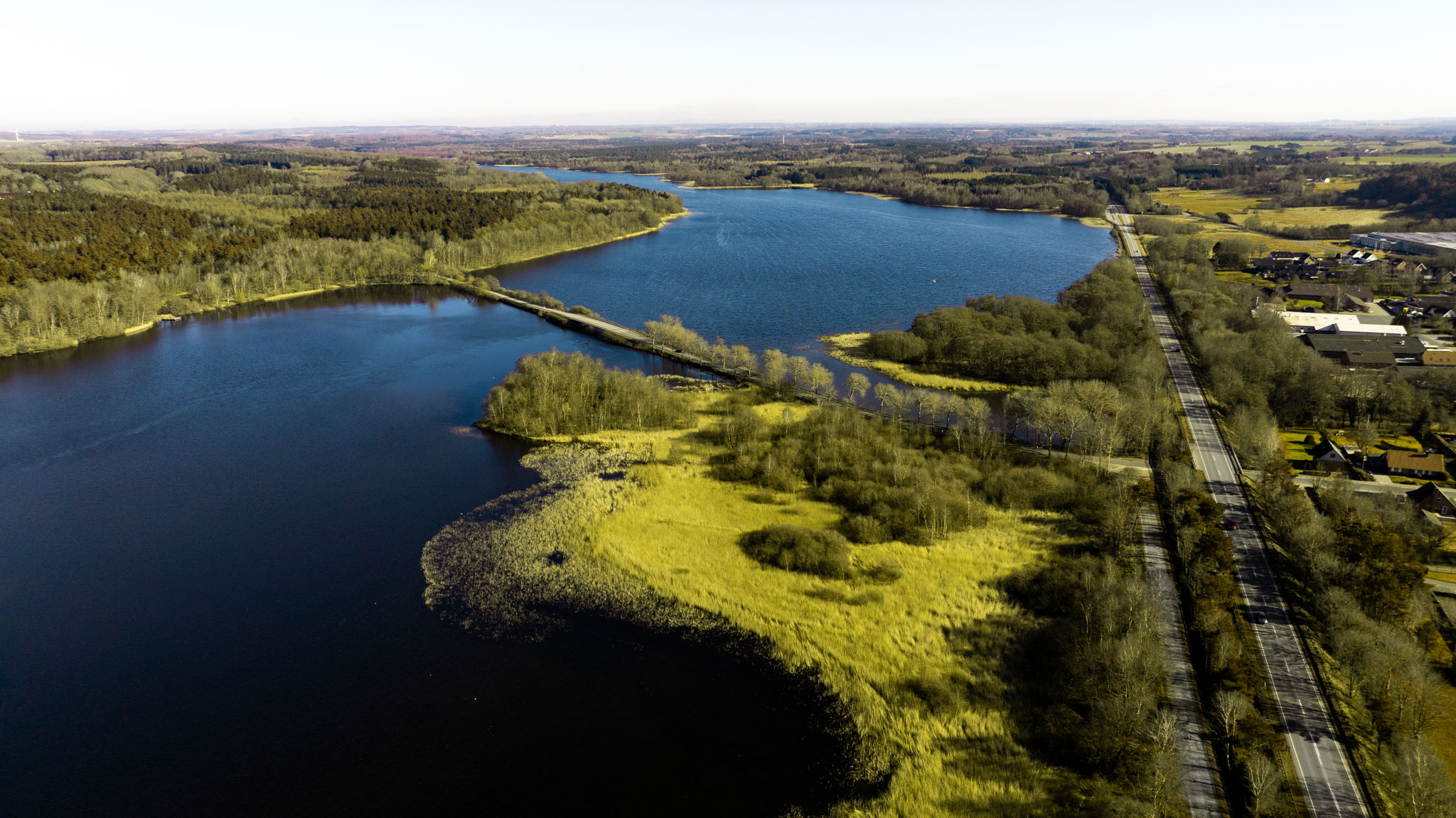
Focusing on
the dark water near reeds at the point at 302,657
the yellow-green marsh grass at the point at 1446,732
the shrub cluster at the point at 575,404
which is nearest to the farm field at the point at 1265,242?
the yellow-green marsh grass at the point at 1446,732

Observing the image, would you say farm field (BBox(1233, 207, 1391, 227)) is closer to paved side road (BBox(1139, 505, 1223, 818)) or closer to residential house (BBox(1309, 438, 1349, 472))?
residential house (BBox(1309, 438, 1349, 472))

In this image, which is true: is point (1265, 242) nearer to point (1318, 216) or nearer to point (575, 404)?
point (1318, 216)

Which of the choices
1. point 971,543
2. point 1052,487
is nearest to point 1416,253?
point 1052,487

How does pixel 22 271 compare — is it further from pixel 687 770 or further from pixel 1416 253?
pixel 1416 253

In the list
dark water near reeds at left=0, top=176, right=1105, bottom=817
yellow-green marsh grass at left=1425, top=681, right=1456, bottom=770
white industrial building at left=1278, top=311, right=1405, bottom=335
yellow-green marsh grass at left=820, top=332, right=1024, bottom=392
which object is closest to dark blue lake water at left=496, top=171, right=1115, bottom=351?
yellow-green marsh grass at left=820, top=332, right=1024, bottom=392

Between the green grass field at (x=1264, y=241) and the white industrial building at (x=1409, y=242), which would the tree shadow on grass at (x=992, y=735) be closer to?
the green grass field at (x=1264, y=241)

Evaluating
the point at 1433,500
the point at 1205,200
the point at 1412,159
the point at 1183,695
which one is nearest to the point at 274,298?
the point at 1183,695

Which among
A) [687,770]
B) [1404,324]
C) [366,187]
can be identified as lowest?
[687,770]

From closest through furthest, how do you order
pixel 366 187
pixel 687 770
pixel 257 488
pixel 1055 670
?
pixel 687 770, pixel 1055 670, pixel 257 488, pixel 366 187
